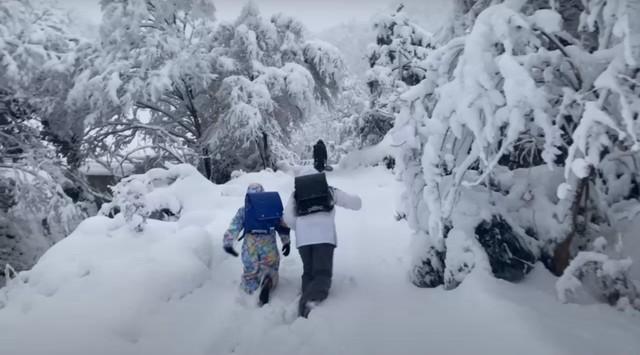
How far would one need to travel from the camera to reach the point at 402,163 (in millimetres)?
3885

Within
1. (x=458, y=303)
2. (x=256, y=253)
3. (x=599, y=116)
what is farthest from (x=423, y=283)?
(x=599, y=116)

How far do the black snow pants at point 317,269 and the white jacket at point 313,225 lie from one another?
0.30ft

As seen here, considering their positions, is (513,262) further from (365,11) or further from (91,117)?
(91,117)

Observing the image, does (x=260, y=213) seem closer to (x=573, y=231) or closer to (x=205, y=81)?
(x=573, y=231)

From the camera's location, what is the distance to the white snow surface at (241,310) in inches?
114

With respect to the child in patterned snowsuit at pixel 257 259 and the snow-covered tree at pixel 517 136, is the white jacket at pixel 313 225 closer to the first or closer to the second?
the child in patterned snowsuit at pixel 257 259

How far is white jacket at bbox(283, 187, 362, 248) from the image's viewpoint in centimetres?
443

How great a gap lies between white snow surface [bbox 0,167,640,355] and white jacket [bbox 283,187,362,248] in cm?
59

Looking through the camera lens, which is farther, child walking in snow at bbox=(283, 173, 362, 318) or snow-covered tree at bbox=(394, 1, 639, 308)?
child walking in snow at bbox=(283, 173, 362, 318)

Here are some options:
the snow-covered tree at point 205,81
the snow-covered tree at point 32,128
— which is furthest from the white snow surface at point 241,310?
the snow-covered tree at point 205,81

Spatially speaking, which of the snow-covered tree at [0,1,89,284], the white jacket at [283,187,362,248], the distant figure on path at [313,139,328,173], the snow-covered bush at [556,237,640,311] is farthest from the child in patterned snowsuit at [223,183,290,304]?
the snow-covered tree at [0,1,89,284]

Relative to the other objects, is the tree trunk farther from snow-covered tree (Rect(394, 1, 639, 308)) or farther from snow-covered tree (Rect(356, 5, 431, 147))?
snow-covered tree (Rect(356, 5, 431, 147))

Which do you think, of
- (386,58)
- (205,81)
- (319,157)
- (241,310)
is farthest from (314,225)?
(386,58)

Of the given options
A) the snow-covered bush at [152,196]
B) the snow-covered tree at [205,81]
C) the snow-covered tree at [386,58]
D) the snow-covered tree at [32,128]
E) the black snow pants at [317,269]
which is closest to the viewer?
the black snow pants at [317,269]
